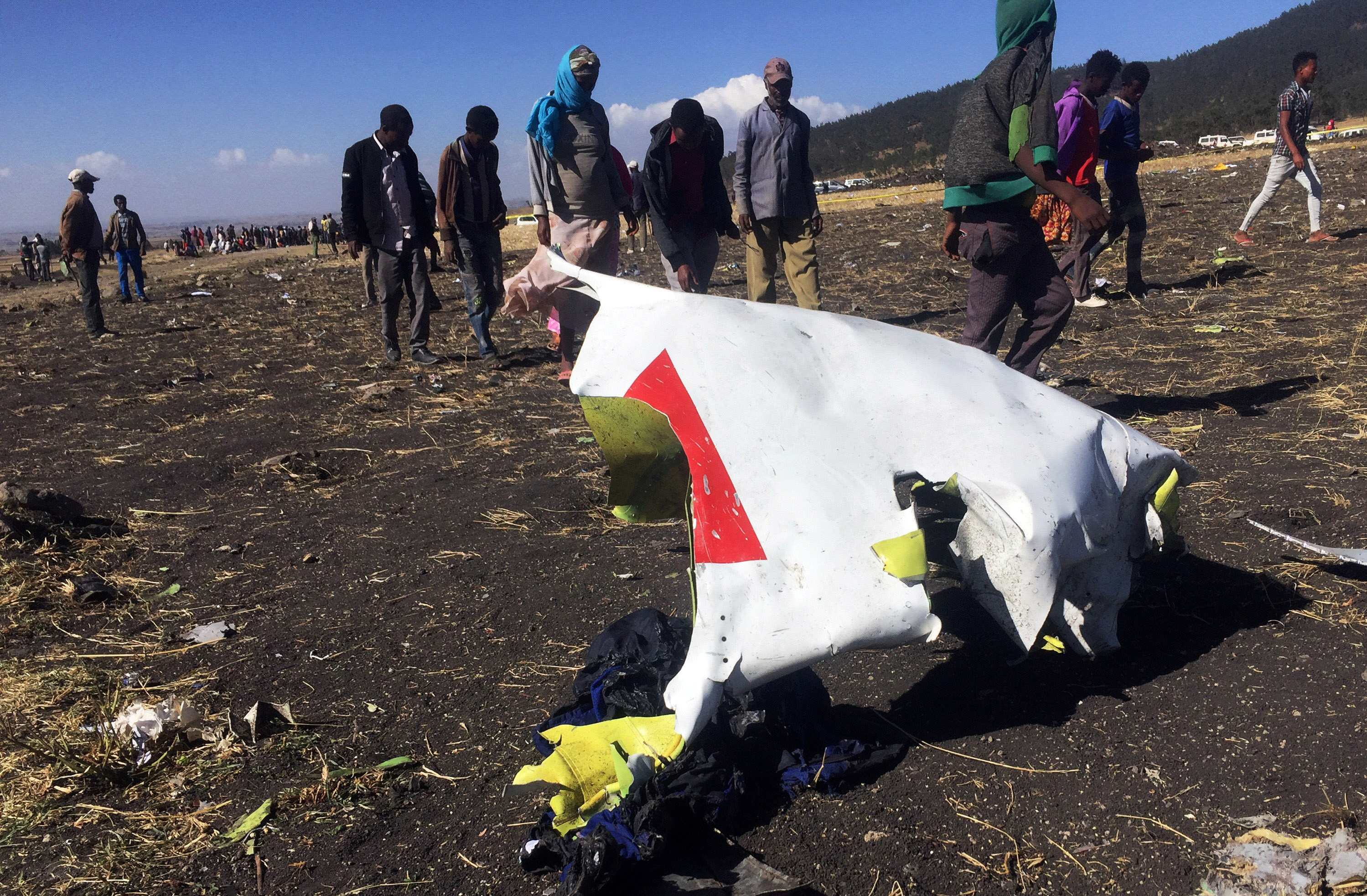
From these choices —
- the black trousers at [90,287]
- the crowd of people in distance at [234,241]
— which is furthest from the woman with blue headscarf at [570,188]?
the crowd of people in distance at [234,241]

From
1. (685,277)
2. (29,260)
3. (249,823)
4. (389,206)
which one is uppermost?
(29,260)

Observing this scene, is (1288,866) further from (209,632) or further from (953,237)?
(209,632)

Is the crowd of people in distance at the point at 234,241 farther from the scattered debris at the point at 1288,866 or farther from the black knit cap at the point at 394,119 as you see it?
the scattered debris at the point at 1288,866

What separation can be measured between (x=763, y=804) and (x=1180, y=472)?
136 cm

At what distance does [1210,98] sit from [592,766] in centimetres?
7035

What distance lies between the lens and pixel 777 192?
553 cm

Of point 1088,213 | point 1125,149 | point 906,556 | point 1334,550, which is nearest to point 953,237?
point 1088,213

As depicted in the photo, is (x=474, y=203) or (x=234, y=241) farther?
(x=234, y=241)

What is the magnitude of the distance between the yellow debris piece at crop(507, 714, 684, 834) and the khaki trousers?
4.11 meters

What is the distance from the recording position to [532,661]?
8.82 feet

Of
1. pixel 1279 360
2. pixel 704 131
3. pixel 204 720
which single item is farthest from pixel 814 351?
pixel 1279 360

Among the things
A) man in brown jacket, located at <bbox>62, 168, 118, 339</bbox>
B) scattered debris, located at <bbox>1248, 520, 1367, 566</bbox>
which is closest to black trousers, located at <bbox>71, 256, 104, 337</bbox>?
man in brown jacket, located at <bbox>62, 168, 118, 339</bbox>

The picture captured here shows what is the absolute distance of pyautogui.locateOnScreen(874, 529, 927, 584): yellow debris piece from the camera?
70.0 inches

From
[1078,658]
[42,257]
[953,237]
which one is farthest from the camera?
[42,257]
